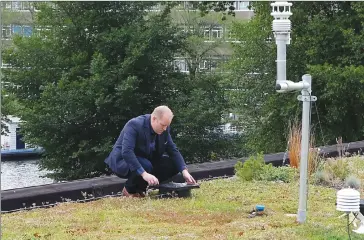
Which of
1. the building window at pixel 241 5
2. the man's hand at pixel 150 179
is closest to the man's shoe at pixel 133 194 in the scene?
the man's hand at pixel 150 179

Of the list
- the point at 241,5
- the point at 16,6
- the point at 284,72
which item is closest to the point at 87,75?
the point at 241,5

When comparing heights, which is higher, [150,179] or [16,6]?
[16,6]

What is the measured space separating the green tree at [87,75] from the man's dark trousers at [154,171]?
18.0 m

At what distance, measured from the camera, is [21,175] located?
30125mm

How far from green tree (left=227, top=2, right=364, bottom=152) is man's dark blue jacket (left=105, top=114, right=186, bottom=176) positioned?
47.7ft

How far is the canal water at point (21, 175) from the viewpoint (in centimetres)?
2755

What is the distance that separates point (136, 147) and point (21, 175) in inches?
936

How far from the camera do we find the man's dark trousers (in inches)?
283

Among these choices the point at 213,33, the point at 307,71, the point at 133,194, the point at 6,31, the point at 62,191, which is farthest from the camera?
the point at 6,31

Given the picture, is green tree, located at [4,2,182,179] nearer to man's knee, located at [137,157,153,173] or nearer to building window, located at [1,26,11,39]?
building window, located at [1,26,11,39]

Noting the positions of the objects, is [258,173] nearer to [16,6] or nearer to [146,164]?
[146,164]

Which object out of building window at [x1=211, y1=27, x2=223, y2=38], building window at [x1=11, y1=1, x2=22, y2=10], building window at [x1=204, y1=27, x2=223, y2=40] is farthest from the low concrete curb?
building window at [x1=11, y1=1, x2=22, y2=10]

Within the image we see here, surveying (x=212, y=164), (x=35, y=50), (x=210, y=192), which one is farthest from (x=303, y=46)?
(x=210, y=192)

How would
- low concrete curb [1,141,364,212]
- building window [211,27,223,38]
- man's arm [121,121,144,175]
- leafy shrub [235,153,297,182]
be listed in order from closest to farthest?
man's arm [121,121,144,175], low concrete curb [1,141,364,212], leafy shrub [235,153,297,182], building window [211,27,223,38]
